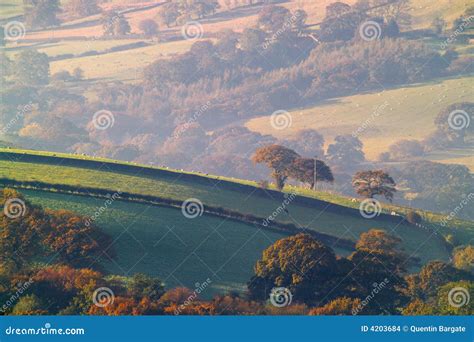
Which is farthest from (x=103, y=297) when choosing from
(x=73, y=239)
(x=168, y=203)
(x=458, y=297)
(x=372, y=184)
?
(x=372, y=184)

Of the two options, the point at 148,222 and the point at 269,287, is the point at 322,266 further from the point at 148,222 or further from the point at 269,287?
the point at 148,222

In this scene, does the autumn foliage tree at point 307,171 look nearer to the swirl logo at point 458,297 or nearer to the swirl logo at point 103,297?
the swirl logo at point 458,297

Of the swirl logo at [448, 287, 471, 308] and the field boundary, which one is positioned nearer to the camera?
the swirl logo at [448, 287, 471, 308]

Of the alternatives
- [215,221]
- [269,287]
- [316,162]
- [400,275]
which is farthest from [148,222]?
[316,162]

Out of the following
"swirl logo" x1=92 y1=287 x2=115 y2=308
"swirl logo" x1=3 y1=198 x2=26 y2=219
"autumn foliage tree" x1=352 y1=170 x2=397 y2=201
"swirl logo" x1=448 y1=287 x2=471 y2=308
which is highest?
"autumn foliage tree" x1=352 y1=170 x2=397 y2=201

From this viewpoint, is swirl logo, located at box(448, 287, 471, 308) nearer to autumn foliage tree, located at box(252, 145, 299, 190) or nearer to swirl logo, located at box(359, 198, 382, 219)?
swirl logo, located at box(359, 198, 382, 219)

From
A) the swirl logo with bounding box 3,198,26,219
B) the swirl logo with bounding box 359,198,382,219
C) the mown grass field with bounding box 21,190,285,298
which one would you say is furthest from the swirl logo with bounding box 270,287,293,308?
→ the swirl logo with bounding box 359,198,382,219

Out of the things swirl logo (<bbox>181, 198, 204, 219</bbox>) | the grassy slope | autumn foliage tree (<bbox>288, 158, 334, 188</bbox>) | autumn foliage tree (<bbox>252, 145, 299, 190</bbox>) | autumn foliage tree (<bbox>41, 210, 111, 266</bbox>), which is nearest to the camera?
autumn foliage tree (<bbox>41, 210, 111, 266</bbox>)
